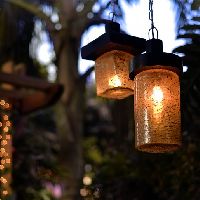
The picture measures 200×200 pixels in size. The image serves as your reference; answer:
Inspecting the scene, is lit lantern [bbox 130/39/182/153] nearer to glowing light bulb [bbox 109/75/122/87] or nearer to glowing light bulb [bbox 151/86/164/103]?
glowing light bulb [bbox 151/86/164/103]

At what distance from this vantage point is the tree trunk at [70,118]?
5.58 meters

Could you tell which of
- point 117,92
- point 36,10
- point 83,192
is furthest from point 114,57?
point 36,10

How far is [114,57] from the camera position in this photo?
2.81m

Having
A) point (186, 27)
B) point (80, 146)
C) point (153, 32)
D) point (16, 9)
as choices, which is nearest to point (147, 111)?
point (153, 32)

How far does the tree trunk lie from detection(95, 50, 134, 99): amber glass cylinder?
107 inches

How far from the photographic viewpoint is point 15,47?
729cm

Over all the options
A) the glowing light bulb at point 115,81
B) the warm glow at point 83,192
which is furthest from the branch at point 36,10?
the glowing light bulb at point 115,81

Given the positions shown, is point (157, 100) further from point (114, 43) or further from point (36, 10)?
point (36, 10)

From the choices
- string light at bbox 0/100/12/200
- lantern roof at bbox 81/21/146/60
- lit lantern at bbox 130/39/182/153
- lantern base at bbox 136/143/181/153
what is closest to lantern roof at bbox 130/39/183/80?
lit lantern at bbox 130/39/182/153

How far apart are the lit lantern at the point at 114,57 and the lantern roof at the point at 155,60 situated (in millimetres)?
254

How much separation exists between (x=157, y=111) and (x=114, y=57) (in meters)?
0.52

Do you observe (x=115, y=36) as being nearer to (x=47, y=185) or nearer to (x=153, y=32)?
(x=153, y=32)

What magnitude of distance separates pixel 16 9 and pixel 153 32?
4.56m

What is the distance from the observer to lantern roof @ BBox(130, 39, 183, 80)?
8.02 ft
